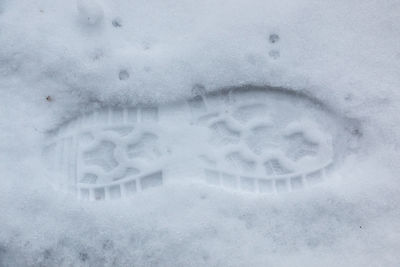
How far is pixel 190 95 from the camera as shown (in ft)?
3.34

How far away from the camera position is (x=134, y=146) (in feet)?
3.34

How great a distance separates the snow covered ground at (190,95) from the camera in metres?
0.97

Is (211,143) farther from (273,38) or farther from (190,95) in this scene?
(273,38)

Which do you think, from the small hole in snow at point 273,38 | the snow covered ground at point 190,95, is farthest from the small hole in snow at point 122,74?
the small hole in snow at point 273,38

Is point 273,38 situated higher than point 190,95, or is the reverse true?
point 273,38

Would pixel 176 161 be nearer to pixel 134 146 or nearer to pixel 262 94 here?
pixel 134 146

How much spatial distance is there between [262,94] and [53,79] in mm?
541

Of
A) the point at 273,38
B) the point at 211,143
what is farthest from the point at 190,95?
the point at 273,38

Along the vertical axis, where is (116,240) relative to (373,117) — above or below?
below

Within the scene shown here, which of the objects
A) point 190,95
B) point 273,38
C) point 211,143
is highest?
point 273,38

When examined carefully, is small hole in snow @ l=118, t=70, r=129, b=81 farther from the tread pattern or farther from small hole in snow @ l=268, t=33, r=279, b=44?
small hole in snow @ l=268, t=33, r=279, b=44

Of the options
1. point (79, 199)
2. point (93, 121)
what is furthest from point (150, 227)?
point (93, 121)

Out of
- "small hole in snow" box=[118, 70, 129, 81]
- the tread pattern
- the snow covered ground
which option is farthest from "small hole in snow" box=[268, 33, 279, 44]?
"small hole in snow" box=[118, 70, 129, 81]

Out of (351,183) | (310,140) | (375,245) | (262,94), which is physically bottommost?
(375,245)
